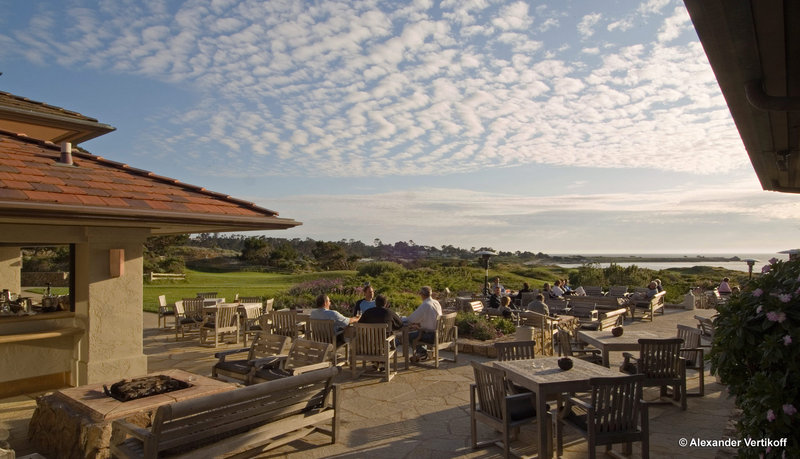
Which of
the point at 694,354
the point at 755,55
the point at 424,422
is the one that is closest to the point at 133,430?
the point at 424,422

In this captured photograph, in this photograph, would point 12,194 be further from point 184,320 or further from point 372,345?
point 184,320

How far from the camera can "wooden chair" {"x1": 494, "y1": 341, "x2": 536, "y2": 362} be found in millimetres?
5285

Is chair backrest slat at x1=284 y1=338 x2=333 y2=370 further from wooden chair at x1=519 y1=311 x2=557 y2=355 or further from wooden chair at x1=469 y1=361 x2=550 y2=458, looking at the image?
wooden chair at x1=519 y1=311 x2=557 y2=355

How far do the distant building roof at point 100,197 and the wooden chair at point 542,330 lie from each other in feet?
14.7

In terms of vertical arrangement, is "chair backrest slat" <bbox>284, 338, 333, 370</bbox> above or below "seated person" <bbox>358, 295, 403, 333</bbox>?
below

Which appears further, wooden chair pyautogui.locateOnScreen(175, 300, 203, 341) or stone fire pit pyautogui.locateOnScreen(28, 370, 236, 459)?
wooden chair pyautogui.locateOnScreen(175, 300, 203, 341)

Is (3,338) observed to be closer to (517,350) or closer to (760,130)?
(517,350)

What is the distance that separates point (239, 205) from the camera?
22.3 ft

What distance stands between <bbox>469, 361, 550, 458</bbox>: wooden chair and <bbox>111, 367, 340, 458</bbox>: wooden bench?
1.34 m

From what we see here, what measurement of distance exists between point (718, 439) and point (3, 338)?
7.91 m

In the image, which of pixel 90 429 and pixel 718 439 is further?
pixel 718 439

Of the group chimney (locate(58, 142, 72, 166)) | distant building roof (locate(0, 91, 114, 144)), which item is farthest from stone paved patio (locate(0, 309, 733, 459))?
distant building roof (locate(0, 91, 114, 144))

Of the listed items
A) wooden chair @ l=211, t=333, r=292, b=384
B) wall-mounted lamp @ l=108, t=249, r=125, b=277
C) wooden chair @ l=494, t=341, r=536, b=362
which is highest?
wall-mounted lamp @ l=108, t=249, r=125, b=277

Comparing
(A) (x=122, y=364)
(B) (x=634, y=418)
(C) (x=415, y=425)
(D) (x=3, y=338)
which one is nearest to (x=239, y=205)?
(A) (x=122, y=364)
